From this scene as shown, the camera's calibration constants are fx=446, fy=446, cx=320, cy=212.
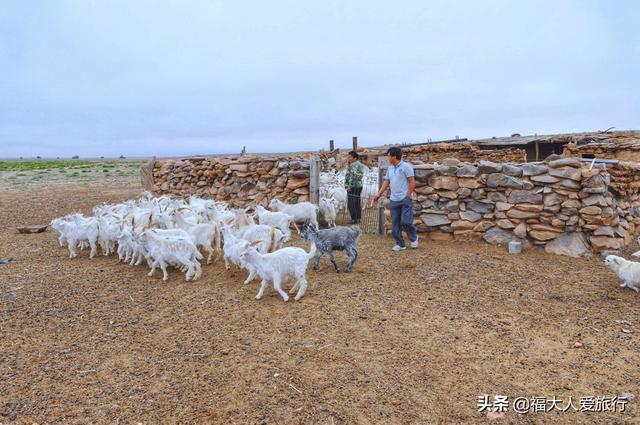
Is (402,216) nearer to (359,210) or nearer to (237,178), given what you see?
(359,210)

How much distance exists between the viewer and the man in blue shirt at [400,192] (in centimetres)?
876

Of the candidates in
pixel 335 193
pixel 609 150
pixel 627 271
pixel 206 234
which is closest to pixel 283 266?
pixel 206 234

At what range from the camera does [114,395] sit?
414 centimetres

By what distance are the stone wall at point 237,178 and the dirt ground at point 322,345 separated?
544 cm

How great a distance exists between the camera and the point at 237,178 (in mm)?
14469

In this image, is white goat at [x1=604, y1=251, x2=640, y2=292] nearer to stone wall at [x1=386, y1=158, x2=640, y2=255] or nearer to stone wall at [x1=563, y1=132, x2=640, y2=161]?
stone wall at [x1=386, y1=158, x2=640, y2=255]

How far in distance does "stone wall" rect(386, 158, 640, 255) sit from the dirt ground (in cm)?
82

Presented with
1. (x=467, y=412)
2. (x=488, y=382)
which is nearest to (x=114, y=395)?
(x=467, y=412)

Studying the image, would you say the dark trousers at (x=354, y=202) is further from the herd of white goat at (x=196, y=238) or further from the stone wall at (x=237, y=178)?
the herd of white goat at (x=196, y=238)

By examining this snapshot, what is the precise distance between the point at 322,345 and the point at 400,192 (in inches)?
183

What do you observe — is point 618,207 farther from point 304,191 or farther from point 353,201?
point 304,191

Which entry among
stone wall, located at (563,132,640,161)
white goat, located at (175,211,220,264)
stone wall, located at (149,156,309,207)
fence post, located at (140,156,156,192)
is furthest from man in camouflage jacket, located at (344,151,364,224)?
fence post, located at (140,156,156,192)

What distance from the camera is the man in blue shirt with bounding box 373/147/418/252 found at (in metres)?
8.76

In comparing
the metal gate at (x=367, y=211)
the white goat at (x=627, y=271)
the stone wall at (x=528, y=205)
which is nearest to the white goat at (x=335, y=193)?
the metal gate at (x=367, y=211)
